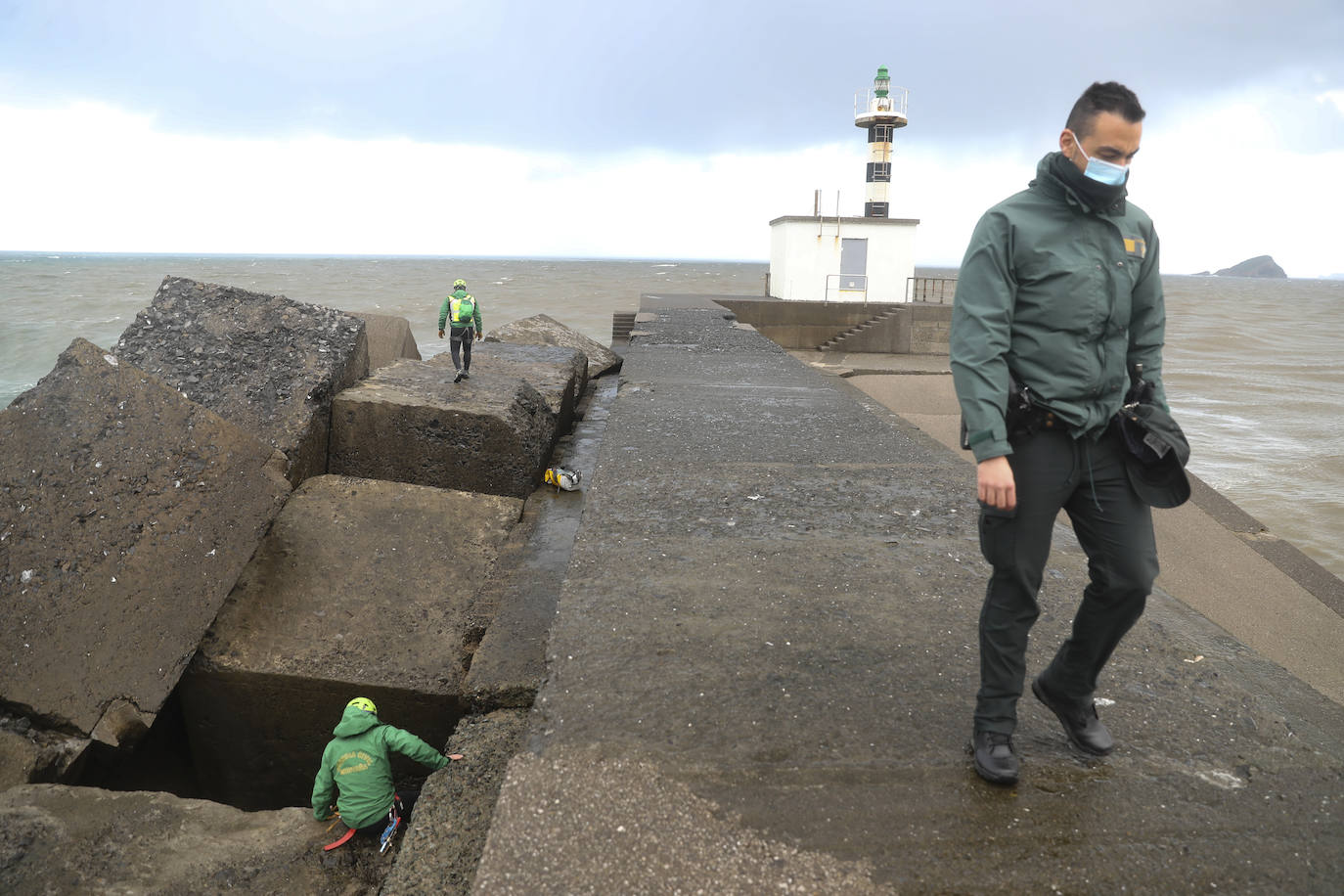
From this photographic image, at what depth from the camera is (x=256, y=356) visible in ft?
16.0

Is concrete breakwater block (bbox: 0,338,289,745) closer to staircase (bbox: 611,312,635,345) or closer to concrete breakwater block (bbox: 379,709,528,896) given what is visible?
concrete breakwater block (bbox: 379,709,528,896)

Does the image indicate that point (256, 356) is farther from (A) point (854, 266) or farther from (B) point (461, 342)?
(A) point (854, 266)

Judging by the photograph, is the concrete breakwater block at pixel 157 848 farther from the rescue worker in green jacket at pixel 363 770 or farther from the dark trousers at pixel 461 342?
the dark trousers at pixel 461 342

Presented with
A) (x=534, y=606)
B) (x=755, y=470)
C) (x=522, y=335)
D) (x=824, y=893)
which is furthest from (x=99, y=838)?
(x=522, y=335)

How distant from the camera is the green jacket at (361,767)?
264cm

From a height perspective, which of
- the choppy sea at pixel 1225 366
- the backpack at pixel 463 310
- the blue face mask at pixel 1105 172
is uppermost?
the blue face mask at pixel 1105 172

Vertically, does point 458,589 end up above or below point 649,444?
below

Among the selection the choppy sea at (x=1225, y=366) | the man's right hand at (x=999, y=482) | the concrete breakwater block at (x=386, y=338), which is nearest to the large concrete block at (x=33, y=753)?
the man's right hand at (x=999, y=482)

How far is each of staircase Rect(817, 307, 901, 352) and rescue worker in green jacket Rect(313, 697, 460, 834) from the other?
1836 cm

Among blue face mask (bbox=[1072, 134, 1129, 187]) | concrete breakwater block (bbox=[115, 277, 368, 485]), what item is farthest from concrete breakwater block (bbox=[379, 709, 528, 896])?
concrete breakwater block (bbox=[115, 277, 368, 485])

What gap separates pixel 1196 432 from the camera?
15023 millimetres

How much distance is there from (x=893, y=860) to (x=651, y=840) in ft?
1.55

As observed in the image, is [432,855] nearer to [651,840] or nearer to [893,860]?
[651,840]

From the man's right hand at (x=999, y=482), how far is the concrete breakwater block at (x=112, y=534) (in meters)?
2.85
